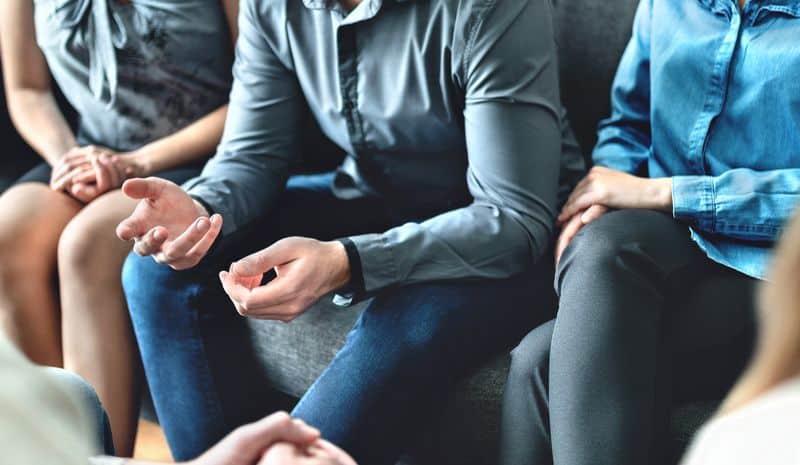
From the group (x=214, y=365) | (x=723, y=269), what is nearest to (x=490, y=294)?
(x=723, y=269)

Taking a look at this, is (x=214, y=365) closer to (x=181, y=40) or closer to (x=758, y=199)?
(x=181, y=40)

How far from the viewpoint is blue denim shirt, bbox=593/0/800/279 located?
3.68ft

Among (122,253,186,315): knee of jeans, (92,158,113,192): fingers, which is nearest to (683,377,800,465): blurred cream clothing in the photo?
(122,253,186,315): knee of jeans

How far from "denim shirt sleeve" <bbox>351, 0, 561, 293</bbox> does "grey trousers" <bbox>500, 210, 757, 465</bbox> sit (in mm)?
84

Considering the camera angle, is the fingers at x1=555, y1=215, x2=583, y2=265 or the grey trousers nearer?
the grey trousers

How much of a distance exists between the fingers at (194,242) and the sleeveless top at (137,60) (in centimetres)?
43

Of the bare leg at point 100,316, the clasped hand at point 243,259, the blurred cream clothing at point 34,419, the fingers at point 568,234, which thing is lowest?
the bare leg at point 100,316

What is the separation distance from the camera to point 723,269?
1.11 m

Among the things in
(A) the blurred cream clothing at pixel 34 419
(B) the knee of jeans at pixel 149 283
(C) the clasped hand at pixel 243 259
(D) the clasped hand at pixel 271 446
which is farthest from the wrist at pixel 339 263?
(A) the blurred cream clothing at pixel 34 419

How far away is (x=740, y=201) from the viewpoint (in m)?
1.12

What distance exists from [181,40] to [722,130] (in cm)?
80

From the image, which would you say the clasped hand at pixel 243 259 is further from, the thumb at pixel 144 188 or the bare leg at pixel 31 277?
the bare leg at pixel 31 277

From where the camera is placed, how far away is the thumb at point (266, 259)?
3.48 feet

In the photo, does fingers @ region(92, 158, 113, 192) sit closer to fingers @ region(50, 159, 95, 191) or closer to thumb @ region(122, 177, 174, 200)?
fingers @ region(50, 159, 95, 191)
